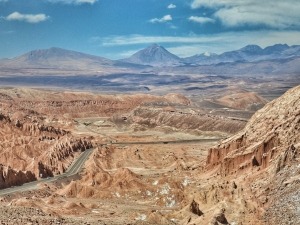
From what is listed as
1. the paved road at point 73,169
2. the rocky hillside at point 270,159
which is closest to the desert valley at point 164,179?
the rocky hillside at point 270,159

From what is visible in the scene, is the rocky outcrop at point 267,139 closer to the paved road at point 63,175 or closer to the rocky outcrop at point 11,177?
the paved road at point 63,175

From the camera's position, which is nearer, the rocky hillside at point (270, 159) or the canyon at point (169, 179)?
the rocky hillside at point (270, 159)

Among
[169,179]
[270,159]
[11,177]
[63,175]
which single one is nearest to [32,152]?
[63,175]

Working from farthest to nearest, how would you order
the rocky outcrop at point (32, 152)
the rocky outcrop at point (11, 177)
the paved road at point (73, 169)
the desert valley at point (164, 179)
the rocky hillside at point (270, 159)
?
the rocky outcrop at point (32, 152), the rocky outcrop at point (11, 177), the paved road at point (73, 169), the desert valley at point (164, 179), the rocky hillside at point (270, 159)

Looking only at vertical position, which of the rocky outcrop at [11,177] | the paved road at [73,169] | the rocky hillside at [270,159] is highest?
the rocky hillside at [270,159]

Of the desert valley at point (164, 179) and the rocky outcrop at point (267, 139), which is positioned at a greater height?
the rocky outcrop at point (267, 139)

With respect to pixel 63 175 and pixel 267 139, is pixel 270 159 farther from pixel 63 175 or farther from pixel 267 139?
pixel 63 175

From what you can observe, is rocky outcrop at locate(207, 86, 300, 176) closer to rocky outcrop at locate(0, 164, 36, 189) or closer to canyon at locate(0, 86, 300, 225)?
canyon at locate(0, 86, 300, 225)
